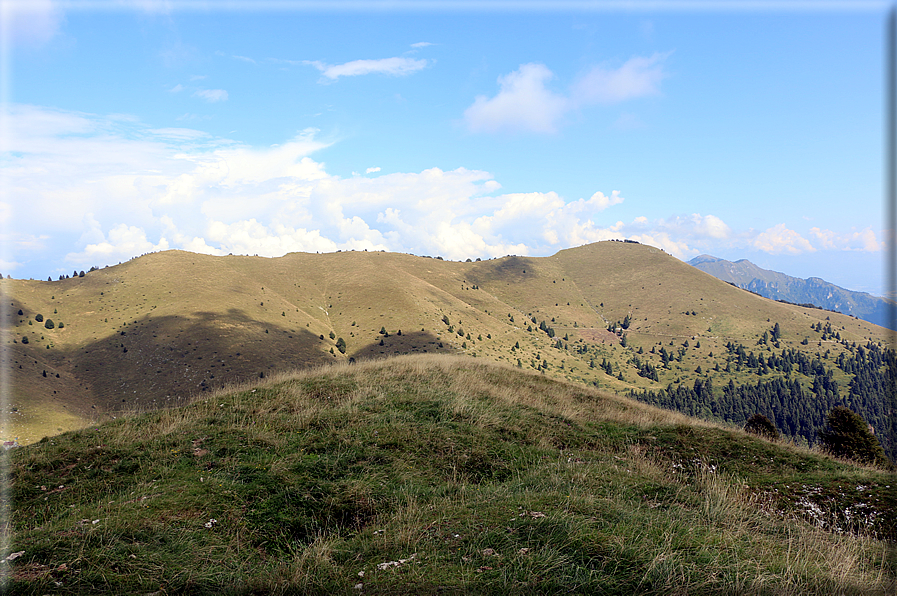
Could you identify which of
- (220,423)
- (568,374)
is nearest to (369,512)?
(220,423)

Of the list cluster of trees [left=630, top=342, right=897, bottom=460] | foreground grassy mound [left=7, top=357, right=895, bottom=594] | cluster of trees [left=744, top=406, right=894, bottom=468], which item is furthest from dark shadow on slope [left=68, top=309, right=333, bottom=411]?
cluster of trees [left=630, top=342, right=897, bottom=460]

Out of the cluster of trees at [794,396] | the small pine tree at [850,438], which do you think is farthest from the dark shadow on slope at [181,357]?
the cluster of trees at [794,396]

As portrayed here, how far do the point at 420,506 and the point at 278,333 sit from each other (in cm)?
11246

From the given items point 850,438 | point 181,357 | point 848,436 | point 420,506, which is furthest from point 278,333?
point 420,506

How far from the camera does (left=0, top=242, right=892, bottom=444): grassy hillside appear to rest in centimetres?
8531

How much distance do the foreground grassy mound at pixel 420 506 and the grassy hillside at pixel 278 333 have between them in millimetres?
36365

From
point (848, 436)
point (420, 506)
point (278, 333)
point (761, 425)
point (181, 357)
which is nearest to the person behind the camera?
point (420, 506)

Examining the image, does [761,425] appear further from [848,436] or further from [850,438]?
[850,438]

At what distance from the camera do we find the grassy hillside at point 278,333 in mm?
85312

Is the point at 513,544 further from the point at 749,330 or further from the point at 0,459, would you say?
the point at 749,330

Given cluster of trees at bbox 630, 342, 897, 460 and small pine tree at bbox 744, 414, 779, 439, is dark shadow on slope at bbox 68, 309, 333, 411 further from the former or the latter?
cluster of trees at bbox 630, 342, 897, 460

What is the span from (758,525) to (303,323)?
126 metres

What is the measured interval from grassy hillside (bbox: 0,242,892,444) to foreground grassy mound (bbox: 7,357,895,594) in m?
36.4

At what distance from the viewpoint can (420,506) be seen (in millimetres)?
7559
